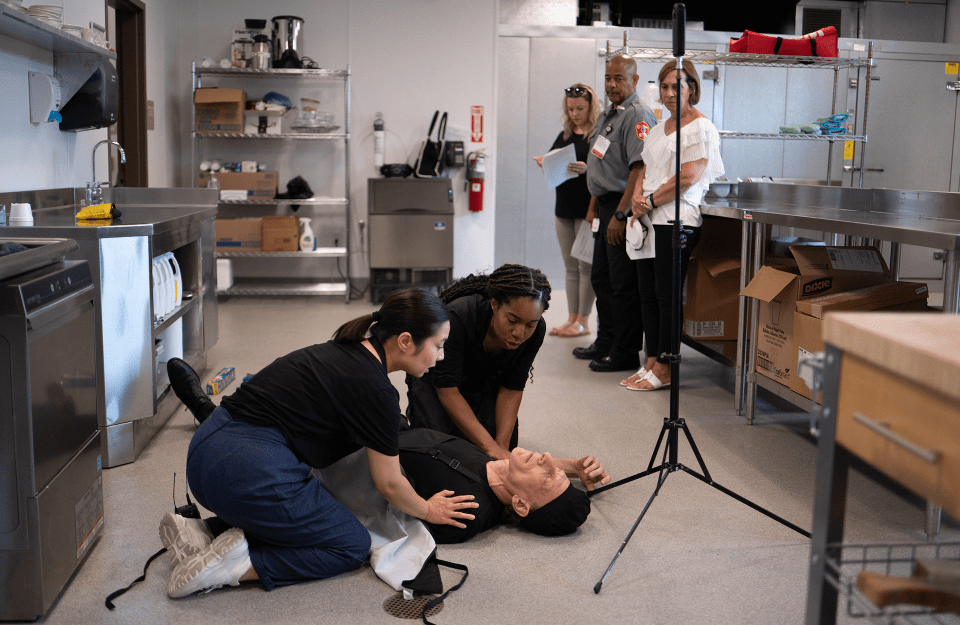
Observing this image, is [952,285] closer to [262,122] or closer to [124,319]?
[124,319]

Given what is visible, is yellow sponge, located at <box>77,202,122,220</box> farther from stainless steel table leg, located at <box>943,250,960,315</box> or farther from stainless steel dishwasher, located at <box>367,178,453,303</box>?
stainless steel dishwasher, located at <box>367,178,453,303</box>

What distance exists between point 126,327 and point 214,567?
121 centimetres

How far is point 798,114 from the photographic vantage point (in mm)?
7270

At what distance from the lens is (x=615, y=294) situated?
421 centimetres

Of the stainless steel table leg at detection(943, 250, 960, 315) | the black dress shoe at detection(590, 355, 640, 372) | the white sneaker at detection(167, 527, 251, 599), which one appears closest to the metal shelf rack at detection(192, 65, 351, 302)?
the black dress shoe at detection(590, 355, 640, 372)

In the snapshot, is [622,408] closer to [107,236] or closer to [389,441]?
[389,441]

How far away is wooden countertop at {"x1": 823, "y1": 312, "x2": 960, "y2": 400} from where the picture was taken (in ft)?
2.99

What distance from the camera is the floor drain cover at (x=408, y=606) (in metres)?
1.90

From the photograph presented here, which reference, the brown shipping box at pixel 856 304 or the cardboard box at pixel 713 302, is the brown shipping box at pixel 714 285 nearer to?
the cardboard box at pixel 713 302

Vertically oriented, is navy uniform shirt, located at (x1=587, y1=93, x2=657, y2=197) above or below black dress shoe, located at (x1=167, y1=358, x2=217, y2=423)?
above

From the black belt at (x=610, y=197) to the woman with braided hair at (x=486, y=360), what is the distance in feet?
5.69

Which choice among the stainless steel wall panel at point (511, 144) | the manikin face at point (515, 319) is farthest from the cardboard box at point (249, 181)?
the manikin face at point (515, 319)

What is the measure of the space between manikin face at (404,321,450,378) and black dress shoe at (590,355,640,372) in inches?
94.9

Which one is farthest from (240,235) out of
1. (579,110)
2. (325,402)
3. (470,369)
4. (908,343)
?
(908,343)
